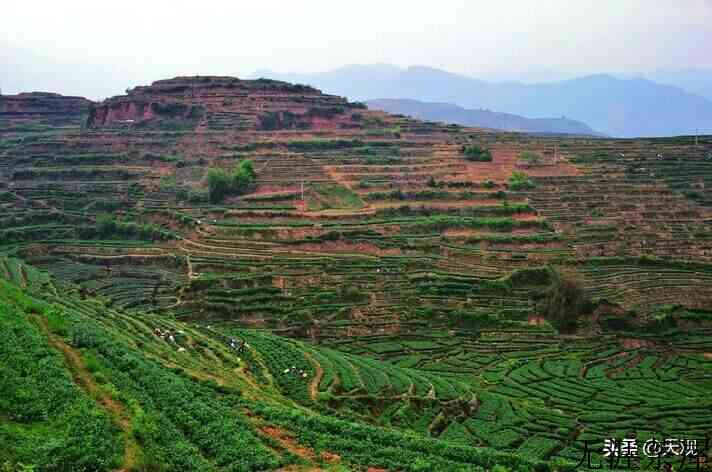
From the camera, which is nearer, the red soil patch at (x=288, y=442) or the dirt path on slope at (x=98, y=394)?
the dirt path on slope at (x=98, y=394)

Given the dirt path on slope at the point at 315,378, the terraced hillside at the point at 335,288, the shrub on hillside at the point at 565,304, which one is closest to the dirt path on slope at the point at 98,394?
the terraced hillside at the point at 335,288

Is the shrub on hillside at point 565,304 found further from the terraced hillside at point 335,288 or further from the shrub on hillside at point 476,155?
the shrub on hillside at point 476,155

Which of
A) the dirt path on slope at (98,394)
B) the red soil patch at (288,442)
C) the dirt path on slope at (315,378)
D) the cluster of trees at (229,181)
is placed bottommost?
the dirt path on slope at (315,378)

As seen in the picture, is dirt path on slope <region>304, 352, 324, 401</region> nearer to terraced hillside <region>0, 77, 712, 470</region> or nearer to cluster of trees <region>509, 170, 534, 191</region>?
terraced hillside <region>0, 77, 712, 470</region>

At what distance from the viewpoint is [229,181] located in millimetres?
63188

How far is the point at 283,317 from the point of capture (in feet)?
143

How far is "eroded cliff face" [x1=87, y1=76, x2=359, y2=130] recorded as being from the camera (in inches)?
3255

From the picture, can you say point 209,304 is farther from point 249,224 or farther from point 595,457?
point 595,457

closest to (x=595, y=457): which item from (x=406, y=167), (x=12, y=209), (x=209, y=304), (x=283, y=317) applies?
(x=283, y=317)

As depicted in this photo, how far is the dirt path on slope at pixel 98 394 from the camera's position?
13.5 metres

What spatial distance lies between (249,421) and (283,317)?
25930 millimetres

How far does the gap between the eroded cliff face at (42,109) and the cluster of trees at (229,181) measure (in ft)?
184

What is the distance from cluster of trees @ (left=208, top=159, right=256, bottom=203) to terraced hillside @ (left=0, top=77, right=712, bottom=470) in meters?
0.32

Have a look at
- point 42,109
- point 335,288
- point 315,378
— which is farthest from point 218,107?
point 315,378
